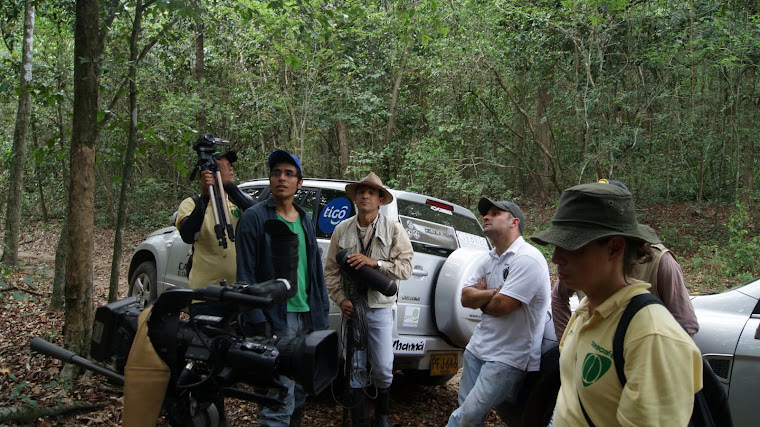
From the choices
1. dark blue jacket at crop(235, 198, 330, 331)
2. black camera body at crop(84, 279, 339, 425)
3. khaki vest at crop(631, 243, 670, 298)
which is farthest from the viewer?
dark blue jacket at crop(235, 198, 330, 331)

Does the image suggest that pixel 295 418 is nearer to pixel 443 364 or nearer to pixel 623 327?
pixel 443 364

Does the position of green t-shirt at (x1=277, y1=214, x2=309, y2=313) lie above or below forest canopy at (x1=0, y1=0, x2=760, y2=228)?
below

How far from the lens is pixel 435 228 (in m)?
4.88

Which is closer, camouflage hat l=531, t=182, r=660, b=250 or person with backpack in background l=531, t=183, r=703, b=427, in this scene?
person with backpack in background l=531, t=183, r=703, b=427

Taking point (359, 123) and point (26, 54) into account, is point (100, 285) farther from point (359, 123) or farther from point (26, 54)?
point (359, 123)

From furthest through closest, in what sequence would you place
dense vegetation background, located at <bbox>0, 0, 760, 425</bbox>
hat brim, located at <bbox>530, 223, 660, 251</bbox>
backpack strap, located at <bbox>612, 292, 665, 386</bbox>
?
dense vegetation background, located at <bbox>0, 0, 760, 425</bbox>
hat brim, located at <bbox>530, 223, 660, 251</bbox>
backpack strap, located at <bbox>612, 292, 665, 386</bbox>

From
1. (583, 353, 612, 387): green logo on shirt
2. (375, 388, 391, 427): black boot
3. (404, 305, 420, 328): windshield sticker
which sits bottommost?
(375, 388, 391, 427): black boot

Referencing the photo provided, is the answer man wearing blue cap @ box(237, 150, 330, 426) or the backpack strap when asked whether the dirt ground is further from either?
the backpack strap

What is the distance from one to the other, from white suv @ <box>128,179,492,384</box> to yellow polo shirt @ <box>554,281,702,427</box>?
2649 millimetres

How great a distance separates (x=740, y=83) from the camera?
13062mm

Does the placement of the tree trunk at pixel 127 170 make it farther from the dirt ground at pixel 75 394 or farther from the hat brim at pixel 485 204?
the hat brim at pixel 485 204

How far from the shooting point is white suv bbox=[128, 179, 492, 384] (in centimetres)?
434

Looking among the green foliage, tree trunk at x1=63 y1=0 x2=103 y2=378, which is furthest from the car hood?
the green foliage

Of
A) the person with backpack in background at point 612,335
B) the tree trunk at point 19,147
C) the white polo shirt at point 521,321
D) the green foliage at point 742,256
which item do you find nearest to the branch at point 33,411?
the white polo shirt at point 521,321
